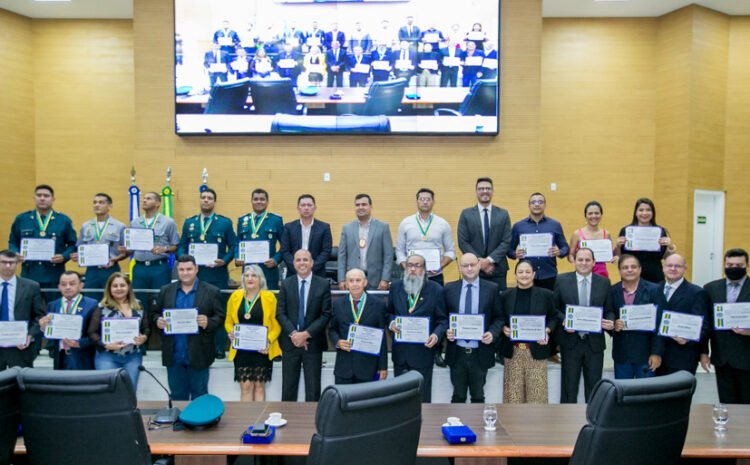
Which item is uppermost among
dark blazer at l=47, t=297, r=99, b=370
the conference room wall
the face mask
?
the conference room wall

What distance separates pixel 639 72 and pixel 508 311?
8163mm

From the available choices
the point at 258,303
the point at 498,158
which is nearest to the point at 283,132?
the point at 498,158

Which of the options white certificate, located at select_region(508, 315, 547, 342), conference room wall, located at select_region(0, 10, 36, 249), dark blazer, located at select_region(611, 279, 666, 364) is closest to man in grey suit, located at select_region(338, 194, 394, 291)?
white certificate, located at select_region(508, 315, 547, 342)

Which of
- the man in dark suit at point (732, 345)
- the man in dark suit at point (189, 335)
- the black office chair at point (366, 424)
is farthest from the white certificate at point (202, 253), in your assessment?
the man in dark suit at point (732, 345)

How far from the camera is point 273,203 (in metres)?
9.50

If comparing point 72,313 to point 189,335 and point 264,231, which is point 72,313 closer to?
point 189,335

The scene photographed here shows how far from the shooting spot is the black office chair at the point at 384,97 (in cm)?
907

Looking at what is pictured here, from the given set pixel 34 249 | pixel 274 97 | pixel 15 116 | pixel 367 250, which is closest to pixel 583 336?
pixel 367 250

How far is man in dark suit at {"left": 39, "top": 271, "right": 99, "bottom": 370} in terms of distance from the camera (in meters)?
5.16

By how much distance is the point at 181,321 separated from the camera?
514cm

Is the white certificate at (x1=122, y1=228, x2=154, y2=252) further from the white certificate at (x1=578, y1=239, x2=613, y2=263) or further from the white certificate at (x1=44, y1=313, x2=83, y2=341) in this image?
the white certificate at (x1=578, y1=239, x2=613, y2=263)

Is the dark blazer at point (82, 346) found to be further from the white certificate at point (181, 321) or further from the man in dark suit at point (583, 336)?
the man in dark suit at point (583, 336)

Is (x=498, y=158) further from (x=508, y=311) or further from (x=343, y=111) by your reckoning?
(x=508, y=311)

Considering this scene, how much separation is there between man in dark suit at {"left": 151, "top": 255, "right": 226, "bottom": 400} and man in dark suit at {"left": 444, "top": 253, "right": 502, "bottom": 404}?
2.20 m
